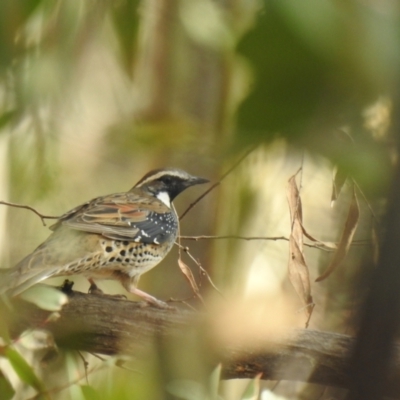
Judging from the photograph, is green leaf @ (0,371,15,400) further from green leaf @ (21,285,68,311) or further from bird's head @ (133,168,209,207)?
bird's head @ (133,168,209,207)

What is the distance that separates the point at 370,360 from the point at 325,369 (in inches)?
82.9

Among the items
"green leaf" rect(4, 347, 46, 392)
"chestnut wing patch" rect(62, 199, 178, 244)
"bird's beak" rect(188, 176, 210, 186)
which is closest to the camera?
"green leaf" rect(4, 347, 46, 392)

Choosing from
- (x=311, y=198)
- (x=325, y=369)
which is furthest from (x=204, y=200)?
(x=325, y=369)

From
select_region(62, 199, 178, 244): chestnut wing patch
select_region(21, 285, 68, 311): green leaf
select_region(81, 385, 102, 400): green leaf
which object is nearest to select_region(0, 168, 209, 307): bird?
select_region(62, 199, 178, 244): chestnut wing patch

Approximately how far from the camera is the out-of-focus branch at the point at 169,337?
254cm

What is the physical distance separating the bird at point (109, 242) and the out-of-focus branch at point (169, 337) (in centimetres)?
14

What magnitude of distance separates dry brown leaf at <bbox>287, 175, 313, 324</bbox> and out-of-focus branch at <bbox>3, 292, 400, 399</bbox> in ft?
0.57

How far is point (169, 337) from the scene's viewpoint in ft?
8.59

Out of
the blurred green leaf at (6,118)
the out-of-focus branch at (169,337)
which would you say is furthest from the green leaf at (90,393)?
the out-of-focus branch at (169,337)

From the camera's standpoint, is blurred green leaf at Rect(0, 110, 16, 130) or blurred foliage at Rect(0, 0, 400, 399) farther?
blurred green leaf at Rect(0, 110, 16, 130)

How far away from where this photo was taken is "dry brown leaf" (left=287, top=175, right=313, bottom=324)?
8.39 ft

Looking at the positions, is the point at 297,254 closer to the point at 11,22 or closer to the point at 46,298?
the point at 46,298

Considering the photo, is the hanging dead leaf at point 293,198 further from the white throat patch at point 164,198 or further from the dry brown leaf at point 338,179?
the white throat patch at point 164,198

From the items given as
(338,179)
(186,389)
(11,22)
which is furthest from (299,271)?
(11,22)
